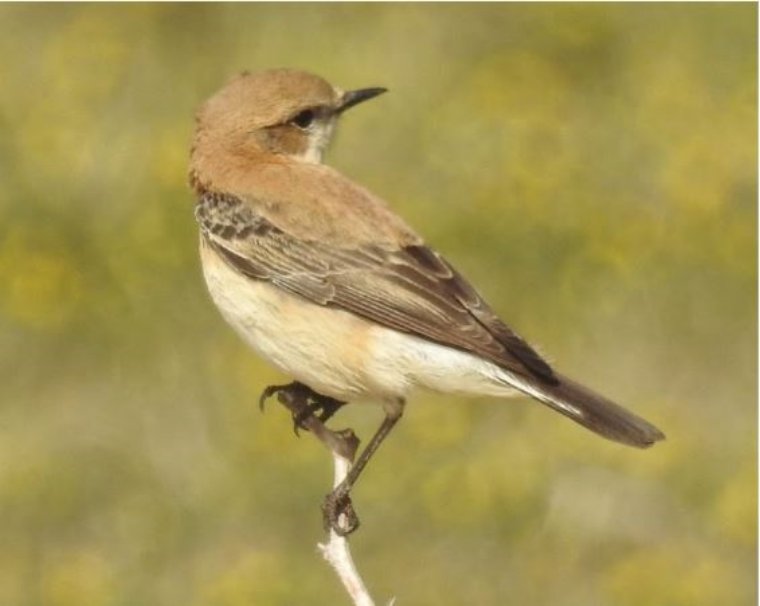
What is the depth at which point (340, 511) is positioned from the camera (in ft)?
24.2

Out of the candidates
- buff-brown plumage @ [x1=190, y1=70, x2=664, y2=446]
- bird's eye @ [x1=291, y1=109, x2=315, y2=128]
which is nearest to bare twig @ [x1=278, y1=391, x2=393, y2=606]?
buff-brown plumage @ [x1=190, y1=70, x2=664, y2=446]

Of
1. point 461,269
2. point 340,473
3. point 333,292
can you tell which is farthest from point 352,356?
point 461,269

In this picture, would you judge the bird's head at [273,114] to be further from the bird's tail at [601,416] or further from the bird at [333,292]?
the bird's tail at [601,416]

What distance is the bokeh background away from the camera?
9.85 metres

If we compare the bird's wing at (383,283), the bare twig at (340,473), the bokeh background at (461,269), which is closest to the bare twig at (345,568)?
the bare twig at (340,473)

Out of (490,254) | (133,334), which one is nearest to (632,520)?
(490,254)

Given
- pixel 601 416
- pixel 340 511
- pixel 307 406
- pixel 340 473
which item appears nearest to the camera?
pixel 601 416

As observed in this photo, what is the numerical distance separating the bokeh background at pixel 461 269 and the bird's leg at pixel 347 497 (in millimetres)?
2052

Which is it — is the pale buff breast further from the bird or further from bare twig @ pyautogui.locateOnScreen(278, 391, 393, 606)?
bare twig @ pyautogui.locateOnScreen(278, 391, 393, 606)

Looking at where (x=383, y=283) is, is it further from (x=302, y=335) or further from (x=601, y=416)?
(x=601, y=416)

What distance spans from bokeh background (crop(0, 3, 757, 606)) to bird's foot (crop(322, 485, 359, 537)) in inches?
80.2

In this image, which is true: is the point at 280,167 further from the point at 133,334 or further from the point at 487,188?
the point at 487,188

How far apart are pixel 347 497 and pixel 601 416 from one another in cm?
Result: 101

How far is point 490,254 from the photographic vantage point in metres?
11.6
